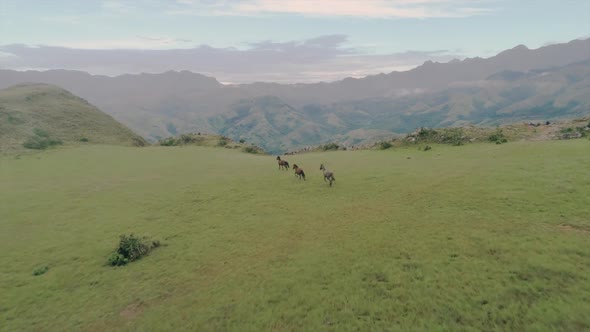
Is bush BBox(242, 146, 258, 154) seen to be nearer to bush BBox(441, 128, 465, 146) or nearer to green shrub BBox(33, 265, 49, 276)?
bush BBox(441, 128, 465, 146)

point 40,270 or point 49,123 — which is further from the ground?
point 49,123

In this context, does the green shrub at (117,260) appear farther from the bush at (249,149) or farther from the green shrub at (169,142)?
the green shrub at (169,142)

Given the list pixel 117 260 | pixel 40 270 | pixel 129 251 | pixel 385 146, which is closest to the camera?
pixel 40 270

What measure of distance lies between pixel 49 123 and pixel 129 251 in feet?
306

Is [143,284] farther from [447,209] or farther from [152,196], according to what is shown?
[447,209]

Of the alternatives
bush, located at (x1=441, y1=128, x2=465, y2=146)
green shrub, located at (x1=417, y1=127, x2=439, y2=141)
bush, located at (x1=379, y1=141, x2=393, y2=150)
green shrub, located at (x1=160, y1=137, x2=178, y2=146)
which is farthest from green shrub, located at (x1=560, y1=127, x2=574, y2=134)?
green shrub, located at (x1=160, y1=137, x2=178, y2=146)

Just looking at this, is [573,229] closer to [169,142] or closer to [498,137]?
[498,137]

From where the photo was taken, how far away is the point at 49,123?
3364 inches

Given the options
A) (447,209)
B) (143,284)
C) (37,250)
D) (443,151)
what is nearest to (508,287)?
(447,209)

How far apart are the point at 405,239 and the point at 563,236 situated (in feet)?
24.6

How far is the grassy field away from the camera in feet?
37.7

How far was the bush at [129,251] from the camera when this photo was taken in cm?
1689

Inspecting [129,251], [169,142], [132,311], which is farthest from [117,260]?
[169,142]

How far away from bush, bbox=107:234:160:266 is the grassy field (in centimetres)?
53
